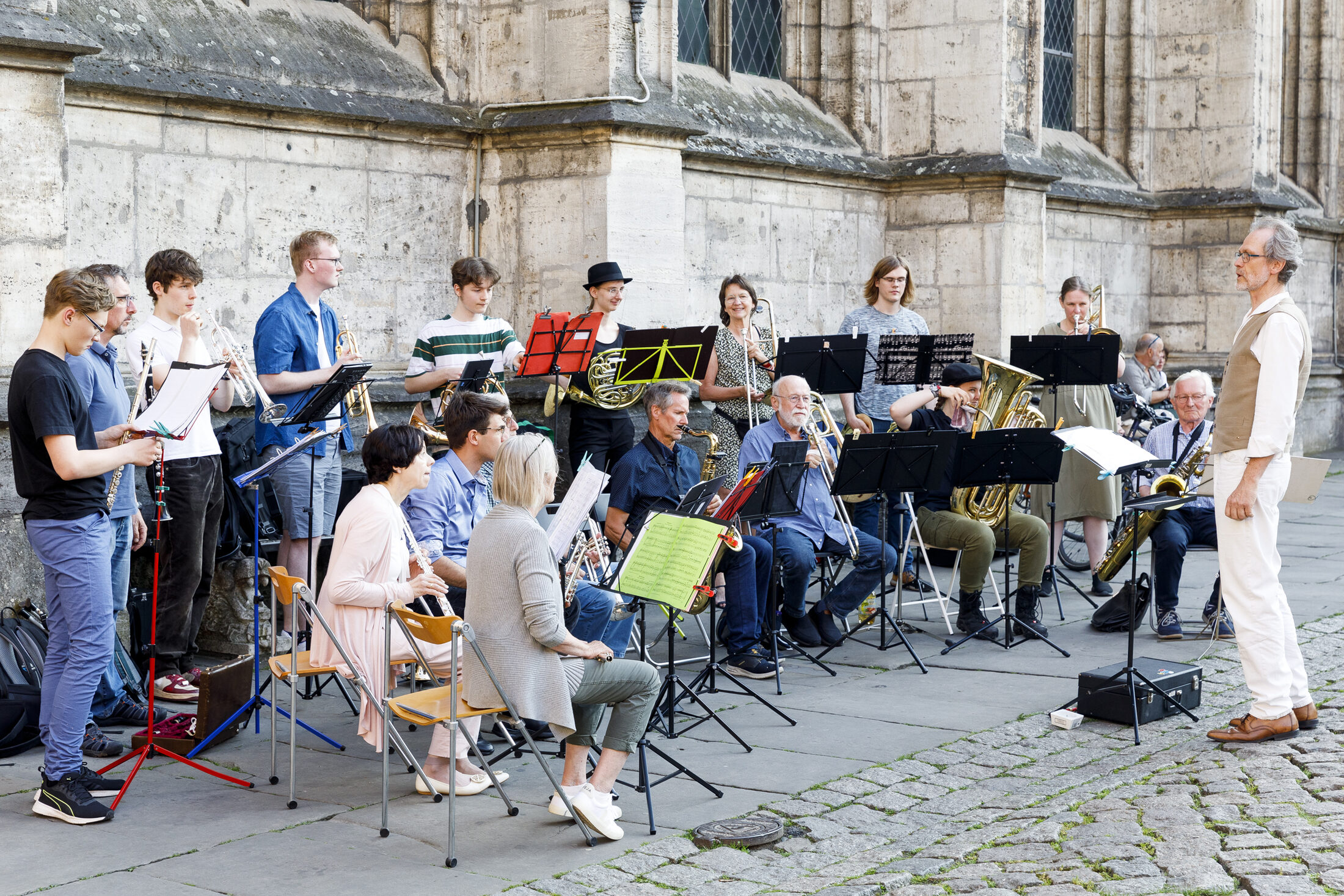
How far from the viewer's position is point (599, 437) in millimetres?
8602

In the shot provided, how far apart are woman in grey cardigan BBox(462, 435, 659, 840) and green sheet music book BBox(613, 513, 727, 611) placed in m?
0.33

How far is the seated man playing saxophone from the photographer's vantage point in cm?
816

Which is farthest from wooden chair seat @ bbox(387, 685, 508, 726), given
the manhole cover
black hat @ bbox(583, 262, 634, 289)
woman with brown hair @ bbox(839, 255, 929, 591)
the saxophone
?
woman with brown hair @ bbox(839, 255, 929, 591)

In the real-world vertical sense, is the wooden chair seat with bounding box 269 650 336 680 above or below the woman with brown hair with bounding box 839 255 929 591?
below

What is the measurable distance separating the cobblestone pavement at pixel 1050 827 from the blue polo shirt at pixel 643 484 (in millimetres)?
2006

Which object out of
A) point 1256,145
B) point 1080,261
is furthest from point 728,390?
point 1256,145

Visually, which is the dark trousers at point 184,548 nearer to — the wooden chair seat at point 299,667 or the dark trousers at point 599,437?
the wooden chair seat at point 299,667

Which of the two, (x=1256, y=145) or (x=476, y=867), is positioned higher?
(x=1256, y=145)

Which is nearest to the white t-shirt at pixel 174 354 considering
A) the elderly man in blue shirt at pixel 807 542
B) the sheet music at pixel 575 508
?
the sheet music at pixel 575 508

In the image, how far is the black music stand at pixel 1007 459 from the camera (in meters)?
7.58

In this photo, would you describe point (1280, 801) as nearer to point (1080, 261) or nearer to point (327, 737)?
point (327, 737)

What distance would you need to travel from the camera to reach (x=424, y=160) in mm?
9758

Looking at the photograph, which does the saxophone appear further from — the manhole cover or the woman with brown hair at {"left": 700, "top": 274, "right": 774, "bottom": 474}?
the manhole cover

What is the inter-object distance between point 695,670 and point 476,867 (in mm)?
2741
